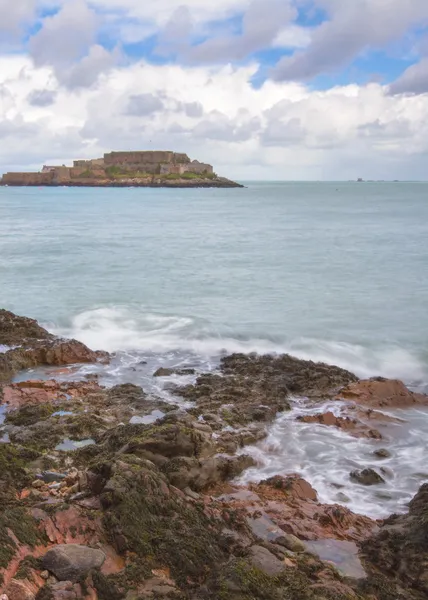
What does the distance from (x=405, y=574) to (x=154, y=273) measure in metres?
23.3

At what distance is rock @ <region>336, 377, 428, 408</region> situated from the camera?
11406 millimetres

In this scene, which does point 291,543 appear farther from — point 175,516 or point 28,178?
point 28,178

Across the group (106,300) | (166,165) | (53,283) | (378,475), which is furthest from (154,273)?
(166,165)

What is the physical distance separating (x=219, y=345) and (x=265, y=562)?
1014 cm

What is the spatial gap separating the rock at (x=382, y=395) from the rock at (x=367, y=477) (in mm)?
2984

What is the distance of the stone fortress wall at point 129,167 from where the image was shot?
167 meters

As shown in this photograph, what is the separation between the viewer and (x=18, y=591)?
14.8 feet

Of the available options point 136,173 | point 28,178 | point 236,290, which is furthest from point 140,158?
point 236,290

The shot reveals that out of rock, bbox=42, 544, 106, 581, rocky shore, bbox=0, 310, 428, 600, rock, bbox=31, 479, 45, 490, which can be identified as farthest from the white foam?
rock, bbox=42, 544, 106, 581

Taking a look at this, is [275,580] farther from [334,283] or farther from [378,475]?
[334,283]

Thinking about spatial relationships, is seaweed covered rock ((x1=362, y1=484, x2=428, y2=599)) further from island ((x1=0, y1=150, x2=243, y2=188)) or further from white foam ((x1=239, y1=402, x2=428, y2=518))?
island ((x1=0, y1=150, x2=243, y2=188))

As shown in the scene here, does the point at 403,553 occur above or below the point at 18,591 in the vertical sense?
below

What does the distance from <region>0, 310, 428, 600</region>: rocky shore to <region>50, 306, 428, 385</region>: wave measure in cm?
370

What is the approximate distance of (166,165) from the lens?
167 metres
